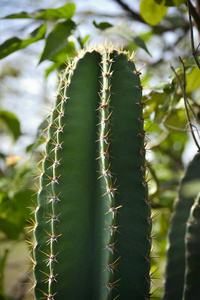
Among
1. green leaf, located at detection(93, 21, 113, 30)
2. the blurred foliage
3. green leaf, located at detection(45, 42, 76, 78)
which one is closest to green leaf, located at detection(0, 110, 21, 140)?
the blurred foliage

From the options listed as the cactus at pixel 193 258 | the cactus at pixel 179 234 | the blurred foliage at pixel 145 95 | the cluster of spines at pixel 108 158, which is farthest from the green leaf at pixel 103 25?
the cactus at pixel 193 258

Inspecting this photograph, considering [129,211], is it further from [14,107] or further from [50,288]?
[14,107]

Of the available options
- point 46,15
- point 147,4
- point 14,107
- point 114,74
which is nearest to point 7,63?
point 14,107

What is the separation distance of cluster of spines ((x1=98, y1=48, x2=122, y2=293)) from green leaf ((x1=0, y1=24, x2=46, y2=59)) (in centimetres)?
32

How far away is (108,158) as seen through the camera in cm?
68

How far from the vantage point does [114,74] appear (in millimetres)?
787

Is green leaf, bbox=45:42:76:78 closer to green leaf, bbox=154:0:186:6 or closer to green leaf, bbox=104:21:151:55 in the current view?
green leaf, bbox=104:21:151:55

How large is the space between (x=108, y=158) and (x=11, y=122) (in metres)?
0.92

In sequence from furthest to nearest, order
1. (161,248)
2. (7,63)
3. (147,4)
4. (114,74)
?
(7,63), (161,248), (147,4), (114,74)

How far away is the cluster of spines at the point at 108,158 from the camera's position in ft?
2.13

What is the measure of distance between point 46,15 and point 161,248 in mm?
1187

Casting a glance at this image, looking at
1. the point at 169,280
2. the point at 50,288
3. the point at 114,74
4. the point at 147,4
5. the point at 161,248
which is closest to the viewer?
the point at 50,288

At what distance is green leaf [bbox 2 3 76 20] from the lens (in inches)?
39.6

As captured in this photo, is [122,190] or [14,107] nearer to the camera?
[122,190]
